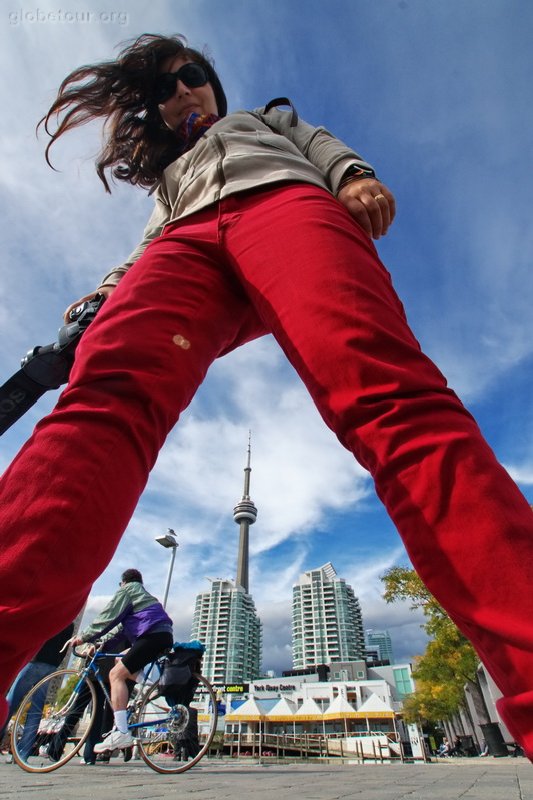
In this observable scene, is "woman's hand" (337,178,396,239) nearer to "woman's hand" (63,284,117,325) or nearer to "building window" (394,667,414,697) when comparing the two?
"woman's hand" (63,284,117,325)

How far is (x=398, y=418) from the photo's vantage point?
2.58 feet

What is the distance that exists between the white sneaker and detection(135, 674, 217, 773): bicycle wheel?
0.26ft

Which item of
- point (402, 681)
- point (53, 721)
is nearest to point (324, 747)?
point (53, 721)

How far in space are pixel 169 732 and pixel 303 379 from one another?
448cm

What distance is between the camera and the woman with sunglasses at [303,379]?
2.11 ft

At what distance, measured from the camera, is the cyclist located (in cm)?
383

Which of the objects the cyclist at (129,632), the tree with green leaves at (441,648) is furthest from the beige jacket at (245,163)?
the tree with green leaves at (441,648)

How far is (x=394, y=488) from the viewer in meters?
0.76

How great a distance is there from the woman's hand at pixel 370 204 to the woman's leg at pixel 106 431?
44cm

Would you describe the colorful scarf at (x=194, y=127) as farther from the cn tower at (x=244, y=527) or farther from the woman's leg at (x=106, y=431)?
the cn tower at (x=244, y=527)

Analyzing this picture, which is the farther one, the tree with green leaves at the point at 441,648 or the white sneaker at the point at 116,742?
the tree with green leaves at the point at 441,648

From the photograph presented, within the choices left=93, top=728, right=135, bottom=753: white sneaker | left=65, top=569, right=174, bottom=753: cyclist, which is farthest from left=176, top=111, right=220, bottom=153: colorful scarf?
left=93, top=728, right=135, bottom=753: white sneaker

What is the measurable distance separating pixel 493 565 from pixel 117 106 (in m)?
2.46

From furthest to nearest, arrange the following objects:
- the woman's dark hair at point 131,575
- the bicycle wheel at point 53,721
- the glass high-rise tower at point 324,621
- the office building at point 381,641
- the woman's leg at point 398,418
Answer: the office building at point 381,641
the glass high-rise tower at point 324,621
the woman's dark hair at point 131,575
the bicycle wheel at point 53,721
the woman's leg at point 398,418
